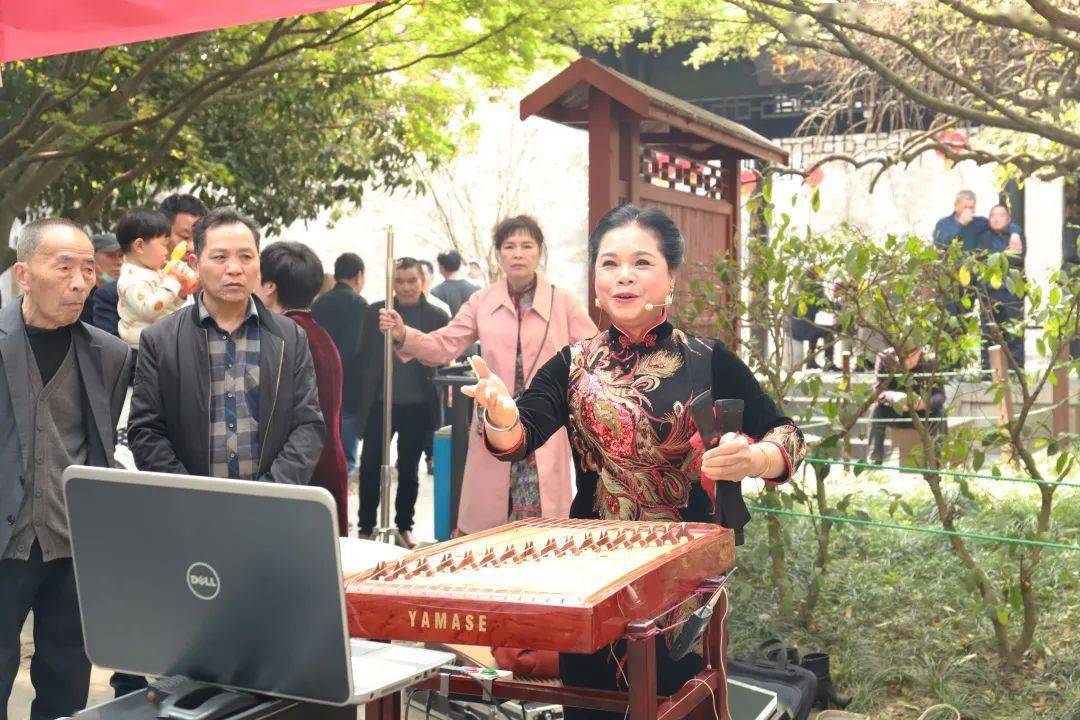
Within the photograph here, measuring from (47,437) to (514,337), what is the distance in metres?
2.19

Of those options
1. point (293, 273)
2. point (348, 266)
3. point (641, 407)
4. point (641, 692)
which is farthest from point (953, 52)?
point (641, 692)

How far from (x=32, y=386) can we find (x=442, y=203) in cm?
1814

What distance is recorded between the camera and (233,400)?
12.5 ft

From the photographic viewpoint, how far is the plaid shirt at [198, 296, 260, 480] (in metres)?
3.78

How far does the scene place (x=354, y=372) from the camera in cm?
826

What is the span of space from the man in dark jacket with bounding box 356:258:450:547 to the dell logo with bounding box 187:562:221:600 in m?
5.32

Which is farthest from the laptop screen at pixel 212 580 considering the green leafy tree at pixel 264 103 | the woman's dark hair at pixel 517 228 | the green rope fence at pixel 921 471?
the green leafy tree at pixel 264 103

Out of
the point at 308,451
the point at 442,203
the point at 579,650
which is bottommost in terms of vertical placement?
the point at 579,650

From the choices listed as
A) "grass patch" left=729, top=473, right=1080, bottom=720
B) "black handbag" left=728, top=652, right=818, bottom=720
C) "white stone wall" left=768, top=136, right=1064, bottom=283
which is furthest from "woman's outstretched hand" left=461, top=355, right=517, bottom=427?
"white stone wall" left=768, top=136, right=1064, bottom=283

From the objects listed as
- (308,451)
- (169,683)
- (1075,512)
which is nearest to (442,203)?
(1075,512)

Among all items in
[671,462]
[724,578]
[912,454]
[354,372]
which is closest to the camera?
[724,578]

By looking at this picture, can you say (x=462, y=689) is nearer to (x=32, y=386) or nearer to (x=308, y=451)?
(x=308, y=451)

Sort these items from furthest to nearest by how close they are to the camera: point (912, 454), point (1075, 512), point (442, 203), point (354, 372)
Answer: point (442, 203)
point (354, 372)
point (1075, 512)
point (912, 454)

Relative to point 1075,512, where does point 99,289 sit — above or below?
above
